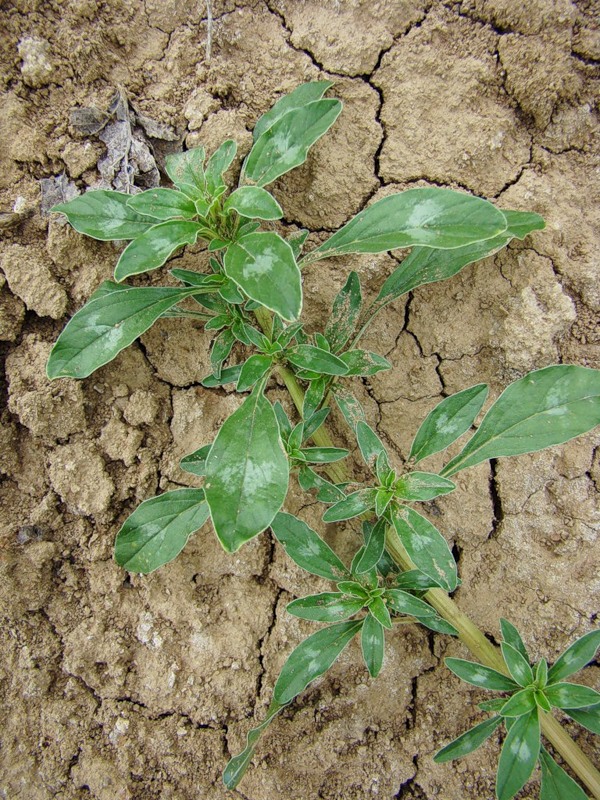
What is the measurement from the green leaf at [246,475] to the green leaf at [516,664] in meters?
0.97

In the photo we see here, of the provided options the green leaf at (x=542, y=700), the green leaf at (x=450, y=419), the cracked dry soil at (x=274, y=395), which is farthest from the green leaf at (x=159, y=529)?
the green leaf at (x=542, y=700)

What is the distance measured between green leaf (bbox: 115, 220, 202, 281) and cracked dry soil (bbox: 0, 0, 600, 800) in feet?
2.29

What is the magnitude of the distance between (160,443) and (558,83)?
2.26 m

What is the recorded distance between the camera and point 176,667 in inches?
102

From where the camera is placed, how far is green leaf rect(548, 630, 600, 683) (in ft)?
6.91

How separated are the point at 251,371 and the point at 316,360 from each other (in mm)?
234

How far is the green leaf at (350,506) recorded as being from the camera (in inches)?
86.3

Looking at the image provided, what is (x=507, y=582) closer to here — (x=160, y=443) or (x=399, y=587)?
(x=399, y=587)

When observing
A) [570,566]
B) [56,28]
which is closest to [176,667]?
[570,566]

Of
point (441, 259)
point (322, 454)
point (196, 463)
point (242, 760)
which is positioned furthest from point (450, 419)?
point (242, 760)

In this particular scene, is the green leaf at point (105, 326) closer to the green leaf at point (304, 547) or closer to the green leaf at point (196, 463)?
the green leaf at point (196, 463)

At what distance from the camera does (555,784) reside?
224cm

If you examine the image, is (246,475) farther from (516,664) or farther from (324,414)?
(516,664)

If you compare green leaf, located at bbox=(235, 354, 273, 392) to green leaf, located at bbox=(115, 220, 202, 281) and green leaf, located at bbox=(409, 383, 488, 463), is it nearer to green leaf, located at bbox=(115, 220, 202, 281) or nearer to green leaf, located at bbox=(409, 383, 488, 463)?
green leaf, located at bbox=(115, 220, 202, 281)
